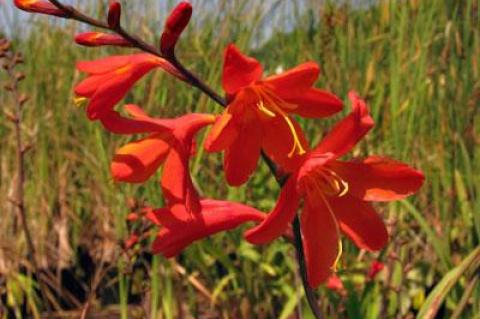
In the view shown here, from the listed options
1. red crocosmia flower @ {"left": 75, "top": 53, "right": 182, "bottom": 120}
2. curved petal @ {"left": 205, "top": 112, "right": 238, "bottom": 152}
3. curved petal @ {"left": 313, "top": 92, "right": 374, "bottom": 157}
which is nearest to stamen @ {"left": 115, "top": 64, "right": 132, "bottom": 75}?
red crocosmia flower @ {"left": 75, "top": 53, "right": 182, "bottom": 120}

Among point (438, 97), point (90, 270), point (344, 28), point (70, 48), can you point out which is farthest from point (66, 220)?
point (438, 97)

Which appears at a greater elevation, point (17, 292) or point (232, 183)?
point (232, 183)

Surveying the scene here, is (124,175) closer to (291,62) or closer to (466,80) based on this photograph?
(466,80)

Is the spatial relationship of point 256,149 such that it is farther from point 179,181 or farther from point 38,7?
point 38,7

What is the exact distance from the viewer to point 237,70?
0.80m

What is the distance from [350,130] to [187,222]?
0.21m

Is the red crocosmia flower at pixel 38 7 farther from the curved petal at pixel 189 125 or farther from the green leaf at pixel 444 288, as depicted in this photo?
the green leaf at pixel 444 288

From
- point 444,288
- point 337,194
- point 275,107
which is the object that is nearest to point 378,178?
point 337,194

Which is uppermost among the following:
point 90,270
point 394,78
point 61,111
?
point 394,78

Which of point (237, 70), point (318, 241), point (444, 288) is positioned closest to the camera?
point (237, 70)

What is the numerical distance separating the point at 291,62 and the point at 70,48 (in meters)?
1.32

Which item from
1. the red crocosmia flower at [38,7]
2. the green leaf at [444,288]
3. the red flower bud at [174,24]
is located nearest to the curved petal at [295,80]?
the red flower bud at [174,24]

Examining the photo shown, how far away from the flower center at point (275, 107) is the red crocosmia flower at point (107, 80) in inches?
5.1

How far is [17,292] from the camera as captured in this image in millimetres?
2551
